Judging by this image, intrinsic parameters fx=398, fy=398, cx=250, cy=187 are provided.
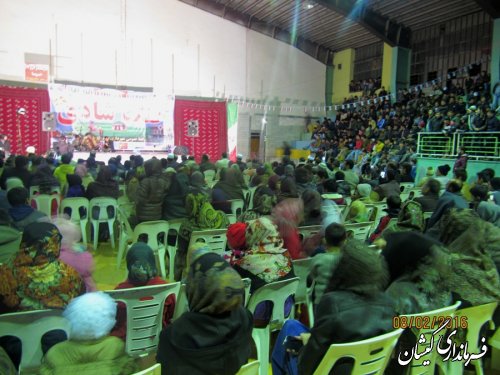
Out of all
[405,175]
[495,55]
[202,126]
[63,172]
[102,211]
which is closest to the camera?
[102,211]

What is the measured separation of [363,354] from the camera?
1.46 metres

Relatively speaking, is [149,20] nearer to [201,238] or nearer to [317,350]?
[201,238]

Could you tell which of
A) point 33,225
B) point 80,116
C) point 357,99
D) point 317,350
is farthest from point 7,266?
point 357,99

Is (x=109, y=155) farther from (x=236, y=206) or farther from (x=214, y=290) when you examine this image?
(x=214, y=290)

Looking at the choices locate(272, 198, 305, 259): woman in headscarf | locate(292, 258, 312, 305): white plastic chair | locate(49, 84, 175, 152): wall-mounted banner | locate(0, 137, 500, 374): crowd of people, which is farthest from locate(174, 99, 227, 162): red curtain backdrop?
locate(292, 258, 312, 305): white plastic chair

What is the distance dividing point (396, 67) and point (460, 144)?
6.53m

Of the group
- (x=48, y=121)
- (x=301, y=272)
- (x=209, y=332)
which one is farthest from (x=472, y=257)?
(x=48, y=121)

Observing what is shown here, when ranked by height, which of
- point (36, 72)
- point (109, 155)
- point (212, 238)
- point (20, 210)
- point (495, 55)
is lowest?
point (212, 238)

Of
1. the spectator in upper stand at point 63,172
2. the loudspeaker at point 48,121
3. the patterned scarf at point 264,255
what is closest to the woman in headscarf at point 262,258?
the patterned scarf at point 264,255

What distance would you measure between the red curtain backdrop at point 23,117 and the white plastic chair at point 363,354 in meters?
12.7

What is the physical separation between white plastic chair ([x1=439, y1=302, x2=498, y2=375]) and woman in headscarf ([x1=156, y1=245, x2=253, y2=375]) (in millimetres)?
1133

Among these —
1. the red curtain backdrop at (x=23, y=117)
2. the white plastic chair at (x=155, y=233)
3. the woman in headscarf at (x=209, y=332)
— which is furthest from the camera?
the red curtain backdrop at (x=23, y=117)

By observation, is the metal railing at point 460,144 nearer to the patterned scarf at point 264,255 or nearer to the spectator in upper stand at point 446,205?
the spectator in upper stand at point 446,205

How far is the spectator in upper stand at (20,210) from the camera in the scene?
10.3 feet
